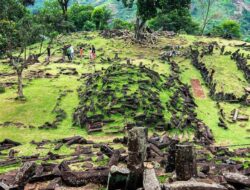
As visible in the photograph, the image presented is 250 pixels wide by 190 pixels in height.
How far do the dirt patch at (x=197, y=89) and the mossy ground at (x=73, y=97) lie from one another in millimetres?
424

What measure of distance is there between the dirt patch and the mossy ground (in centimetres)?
42

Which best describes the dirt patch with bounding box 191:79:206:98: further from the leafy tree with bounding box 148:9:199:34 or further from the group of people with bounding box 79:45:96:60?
the leafy tree with bounding box 148:9:199:34

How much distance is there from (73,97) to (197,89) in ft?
33.9

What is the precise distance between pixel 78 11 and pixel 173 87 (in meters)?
55.2

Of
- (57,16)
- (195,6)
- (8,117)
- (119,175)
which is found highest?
(195,6)

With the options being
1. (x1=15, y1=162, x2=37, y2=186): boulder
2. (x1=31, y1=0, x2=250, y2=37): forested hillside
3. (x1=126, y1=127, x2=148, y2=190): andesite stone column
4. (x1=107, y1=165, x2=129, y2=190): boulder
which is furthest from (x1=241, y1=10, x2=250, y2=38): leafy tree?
(x1=107, y1=165, x2=129, y2=190): boulder

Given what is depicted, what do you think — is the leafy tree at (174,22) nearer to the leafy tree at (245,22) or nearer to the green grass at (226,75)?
the green grass at (226,75)

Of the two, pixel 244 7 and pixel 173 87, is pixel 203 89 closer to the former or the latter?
pixel 173 87

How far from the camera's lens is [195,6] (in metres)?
130

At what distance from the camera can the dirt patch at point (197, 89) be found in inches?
1220

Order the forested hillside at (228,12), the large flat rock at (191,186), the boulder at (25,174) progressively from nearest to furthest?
the large flat rock at (191,186), the boulder at (25,174), the forested hillside at (228,12)

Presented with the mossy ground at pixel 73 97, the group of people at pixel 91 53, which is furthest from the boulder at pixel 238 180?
the group of people at pixel 91 53

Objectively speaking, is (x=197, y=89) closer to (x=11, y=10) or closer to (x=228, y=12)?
(x=11, y=10)

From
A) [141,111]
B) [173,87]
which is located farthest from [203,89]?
[141,111]
